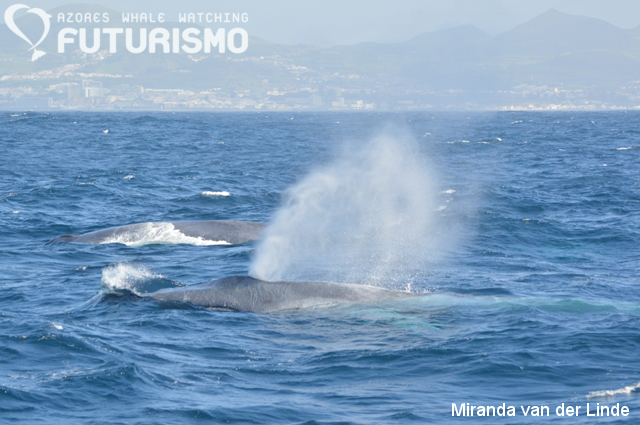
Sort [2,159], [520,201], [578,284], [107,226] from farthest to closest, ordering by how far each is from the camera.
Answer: [2,159] < [520,201] < [107,226] < [578,284]

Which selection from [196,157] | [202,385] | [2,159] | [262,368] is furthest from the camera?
[196,157]

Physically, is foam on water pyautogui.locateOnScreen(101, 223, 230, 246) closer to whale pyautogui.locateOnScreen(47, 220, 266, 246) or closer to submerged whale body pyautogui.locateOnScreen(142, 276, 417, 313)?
whale pyautogui.locateOnScreen(47, 220, 266, 246)

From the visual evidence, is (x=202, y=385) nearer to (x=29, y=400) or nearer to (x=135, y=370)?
(x=135, y=370)

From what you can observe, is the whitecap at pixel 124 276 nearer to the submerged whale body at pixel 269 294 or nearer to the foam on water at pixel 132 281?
the foam on water at pixel 132 281

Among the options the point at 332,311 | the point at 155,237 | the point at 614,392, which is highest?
the point at 155,237

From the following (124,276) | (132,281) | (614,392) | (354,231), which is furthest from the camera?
(354,231)

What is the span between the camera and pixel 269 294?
16.0m

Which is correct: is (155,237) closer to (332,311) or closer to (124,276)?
(124,276)

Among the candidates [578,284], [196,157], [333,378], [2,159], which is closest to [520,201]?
[578,284]

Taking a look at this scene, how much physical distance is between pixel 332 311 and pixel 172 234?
10427mm

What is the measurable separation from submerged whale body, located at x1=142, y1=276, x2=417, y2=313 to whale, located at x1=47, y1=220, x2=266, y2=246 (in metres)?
7.80

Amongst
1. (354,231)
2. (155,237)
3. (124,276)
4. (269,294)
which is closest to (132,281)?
(124,276)

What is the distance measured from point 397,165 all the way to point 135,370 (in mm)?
44930

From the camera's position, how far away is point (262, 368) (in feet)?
41.1
